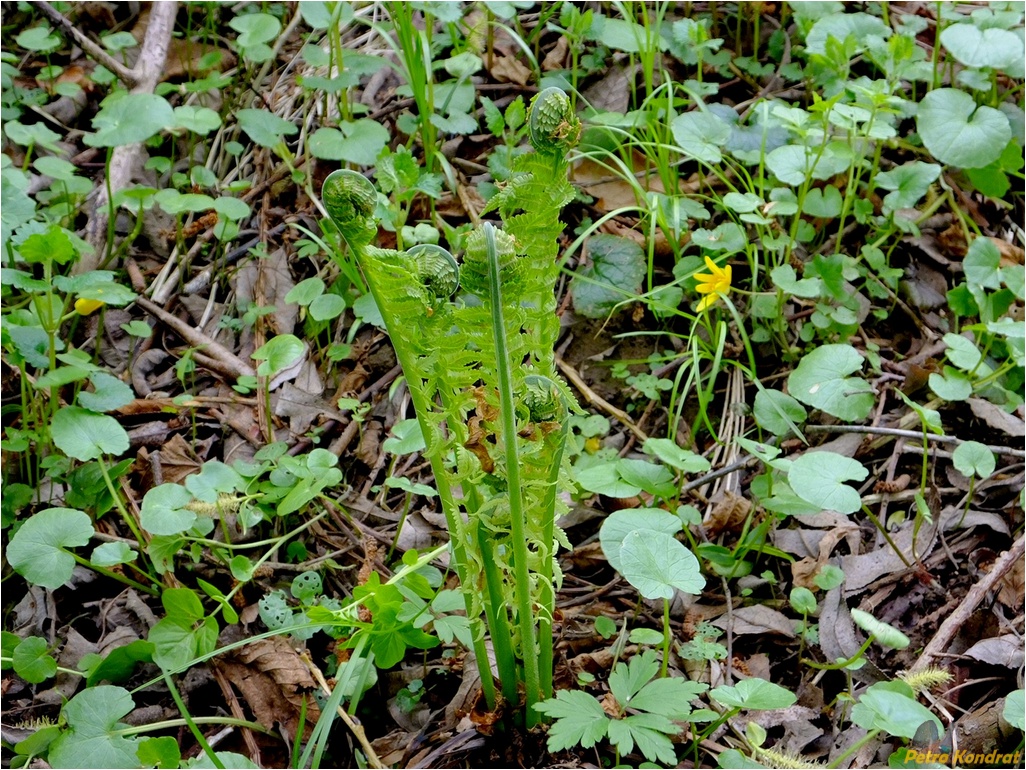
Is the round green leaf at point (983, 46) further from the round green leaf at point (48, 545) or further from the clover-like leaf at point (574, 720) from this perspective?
the round green leaf at point (48, 545)

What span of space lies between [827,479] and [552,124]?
83cm

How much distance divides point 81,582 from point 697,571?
1238 mm

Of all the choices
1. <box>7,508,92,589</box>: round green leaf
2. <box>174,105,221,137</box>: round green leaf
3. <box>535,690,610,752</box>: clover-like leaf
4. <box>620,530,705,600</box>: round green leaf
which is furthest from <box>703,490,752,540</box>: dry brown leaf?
<box>174,105,221,137</box>: round green leaf

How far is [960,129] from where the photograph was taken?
2127mm

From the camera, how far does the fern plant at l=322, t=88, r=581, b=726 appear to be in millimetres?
1041

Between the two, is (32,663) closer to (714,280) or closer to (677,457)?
(677,457)

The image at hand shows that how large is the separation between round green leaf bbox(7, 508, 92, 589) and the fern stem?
2.60 ft

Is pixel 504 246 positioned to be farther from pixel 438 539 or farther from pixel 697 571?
pixel 438 539

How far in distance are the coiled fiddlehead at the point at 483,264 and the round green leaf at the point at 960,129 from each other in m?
1.55

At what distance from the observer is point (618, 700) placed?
3.98ft

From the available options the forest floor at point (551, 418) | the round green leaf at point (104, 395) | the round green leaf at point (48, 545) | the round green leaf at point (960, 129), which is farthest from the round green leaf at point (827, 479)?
the round green leaf at point (104, 395)

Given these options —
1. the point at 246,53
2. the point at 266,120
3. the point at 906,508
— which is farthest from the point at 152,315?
the point at 906,508

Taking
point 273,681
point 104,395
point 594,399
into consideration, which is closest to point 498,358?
point 273,681

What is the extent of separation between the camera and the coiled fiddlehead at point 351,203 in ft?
3.46
